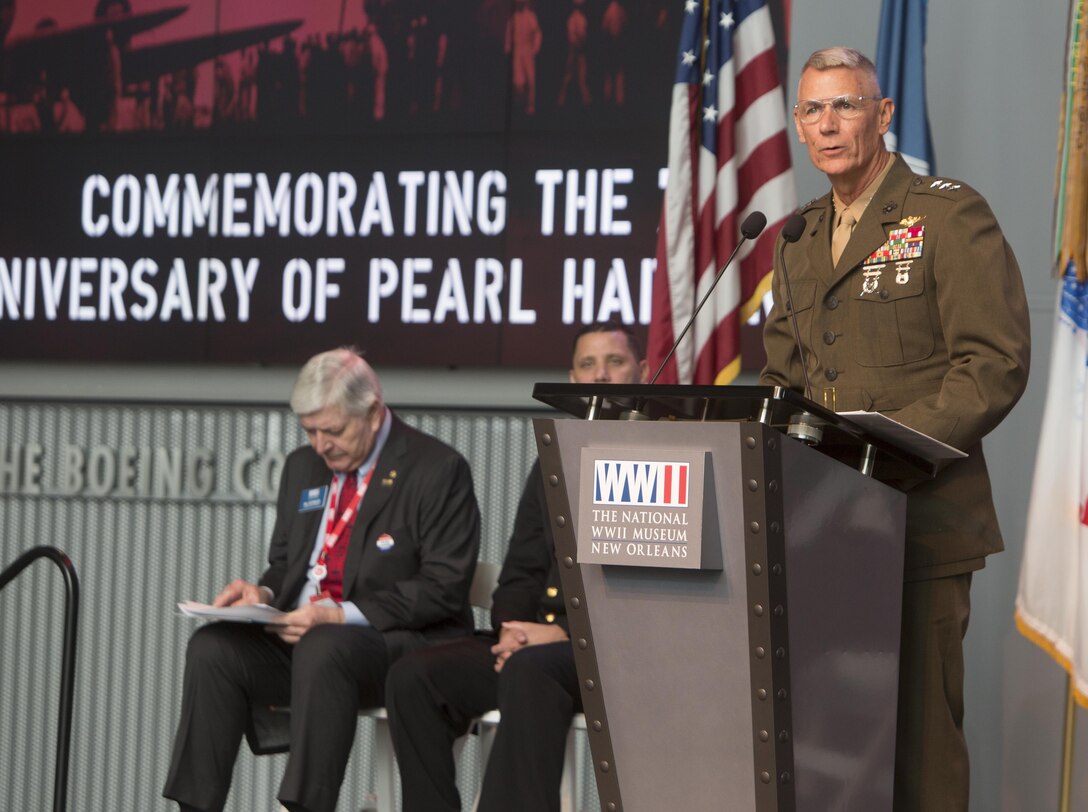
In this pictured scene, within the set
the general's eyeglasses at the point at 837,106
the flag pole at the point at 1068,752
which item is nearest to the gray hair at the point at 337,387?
the general's eyeglasses at the point at 837,106

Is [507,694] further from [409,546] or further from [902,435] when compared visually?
[902,435]

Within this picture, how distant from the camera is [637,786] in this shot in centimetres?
198

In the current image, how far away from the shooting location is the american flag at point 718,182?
4.12 m

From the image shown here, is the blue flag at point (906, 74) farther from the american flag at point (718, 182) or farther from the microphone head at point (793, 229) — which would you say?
the microphone head at point (793, 229)

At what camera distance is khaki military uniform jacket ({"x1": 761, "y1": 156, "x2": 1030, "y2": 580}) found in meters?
2.13

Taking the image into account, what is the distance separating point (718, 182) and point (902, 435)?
2362 millimetres

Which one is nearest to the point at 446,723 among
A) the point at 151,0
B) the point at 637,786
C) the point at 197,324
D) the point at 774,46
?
the point at 637,786

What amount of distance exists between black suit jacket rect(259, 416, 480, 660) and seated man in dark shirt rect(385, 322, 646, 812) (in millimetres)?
126

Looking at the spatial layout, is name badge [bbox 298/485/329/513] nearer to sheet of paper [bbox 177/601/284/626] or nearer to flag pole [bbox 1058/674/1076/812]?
sheet of paper [bbox 177/601/284/626]

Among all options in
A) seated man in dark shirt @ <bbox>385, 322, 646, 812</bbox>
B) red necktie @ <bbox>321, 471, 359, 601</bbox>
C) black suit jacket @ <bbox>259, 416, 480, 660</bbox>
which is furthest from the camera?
red necktie @ <bbox>321, 471, 359, 601</bbox>

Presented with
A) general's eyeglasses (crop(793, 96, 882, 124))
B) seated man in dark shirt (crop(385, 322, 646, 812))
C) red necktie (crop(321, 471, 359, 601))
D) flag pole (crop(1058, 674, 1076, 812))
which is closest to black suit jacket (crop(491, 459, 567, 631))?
seated man in dark shirt (crop(385, 322, 646, 812))

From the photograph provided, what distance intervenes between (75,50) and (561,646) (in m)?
2.79

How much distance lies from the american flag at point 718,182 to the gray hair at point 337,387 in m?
0.82

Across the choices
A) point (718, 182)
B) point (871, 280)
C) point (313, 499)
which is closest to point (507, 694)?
point (313, 499)
